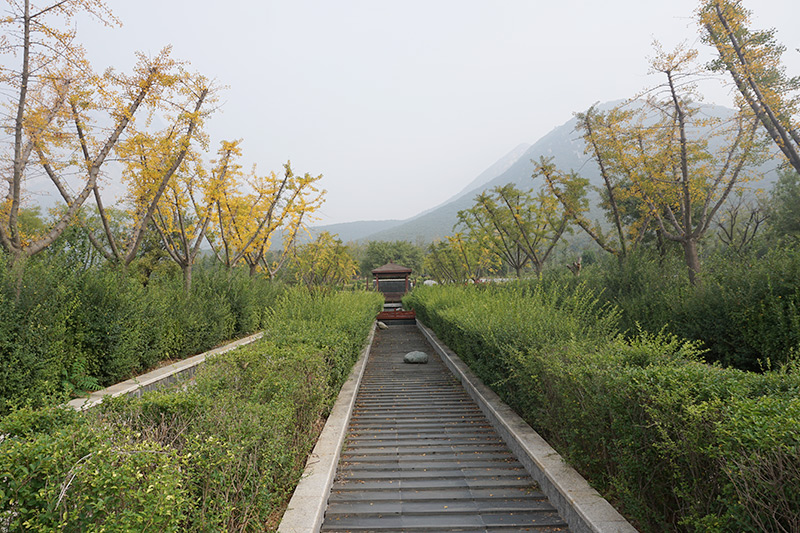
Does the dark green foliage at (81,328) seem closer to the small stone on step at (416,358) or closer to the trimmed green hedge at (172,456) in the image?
the trimmed green hedge at (172,456)

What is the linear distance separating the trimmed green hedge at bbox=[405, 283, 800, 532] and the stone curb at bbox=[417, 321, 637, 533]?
0.12m

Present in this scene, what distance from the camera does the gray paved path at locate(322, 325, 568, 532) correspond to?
3.37 m

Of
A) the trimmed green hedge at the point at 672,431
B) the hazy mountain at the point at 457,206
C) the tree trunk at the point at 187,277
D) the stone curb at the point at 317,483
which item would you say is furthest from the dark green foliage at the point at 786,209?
the hazy mountain at the point at 457,206

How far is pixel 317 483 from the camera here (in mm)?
3621

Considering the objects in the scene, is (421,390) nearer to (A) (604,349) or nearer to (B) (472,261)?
(A) (604,349)

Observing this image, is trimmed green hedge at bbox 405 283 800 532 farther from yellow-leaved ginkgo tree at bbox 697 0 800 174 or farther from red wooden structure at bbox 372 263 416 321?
red wooden structure at bbox 372 263 416 321

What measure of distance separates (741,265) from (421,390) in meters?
5.58

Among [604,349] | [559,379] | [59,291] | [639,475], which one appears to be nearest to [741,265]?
[604,349]

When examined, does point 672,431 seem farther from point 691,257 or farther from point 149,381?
point 691,257

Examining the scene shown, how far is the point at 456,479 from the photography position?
420 cm

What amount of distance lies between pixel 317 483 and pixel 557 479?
1902 mm

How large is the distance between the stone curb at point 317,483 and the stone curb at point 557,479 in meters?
1.77

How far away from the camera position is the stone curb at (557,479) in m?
2.84

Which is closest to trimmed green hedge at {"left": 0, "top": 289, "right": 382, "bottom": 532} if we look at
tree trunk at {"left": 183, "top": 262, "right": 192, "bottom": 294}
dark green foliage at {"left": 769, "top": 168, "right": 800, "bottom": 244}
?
tree trunk at {"left": 183, "top": 262, "right": 192, "bottom": 294}
